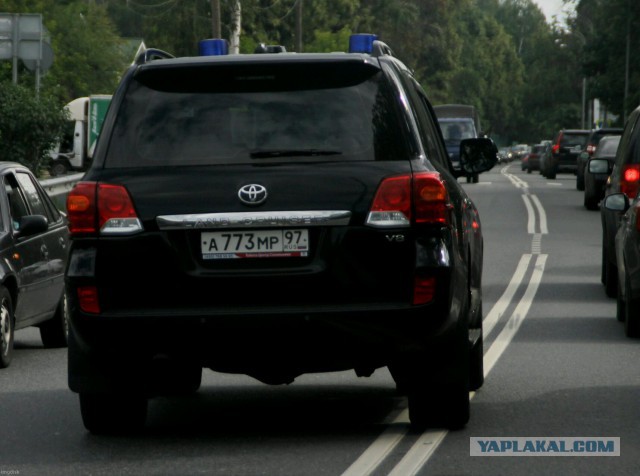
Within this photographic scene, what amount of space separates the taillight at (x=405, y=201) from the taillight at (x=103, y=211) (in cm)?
105

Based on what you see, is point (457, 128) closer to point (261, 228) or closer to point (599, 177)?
point (599, 177)

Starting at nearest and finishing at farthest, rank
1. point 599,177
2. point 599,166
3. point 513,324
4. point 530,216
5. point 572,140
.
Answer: point 513,324, point 599,166, point 530,216, point 599,177, point 572,140

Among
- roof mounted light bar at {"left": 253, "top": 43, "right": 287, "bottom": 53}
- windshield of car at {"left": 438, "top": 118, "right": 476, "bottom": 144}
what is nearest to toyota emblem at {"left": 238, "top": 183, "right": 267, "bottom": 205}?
roof mounted light bar at {"left": 253, "top": 43, "right": 287, "bottom": 53}

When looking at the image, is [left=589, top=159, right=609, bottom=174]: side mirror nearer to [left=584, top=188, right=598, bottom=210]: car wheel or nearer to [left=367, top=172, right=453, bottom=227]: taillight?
[left=367, top=172, right=453, bottom=227]: taillight

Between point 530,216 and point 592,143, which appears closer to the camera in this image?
point 530,216

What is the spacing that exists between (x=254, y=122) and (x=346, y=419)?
6.00 ft

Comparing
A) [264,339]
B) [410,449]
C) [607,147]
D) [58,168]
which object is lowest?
[58,168]

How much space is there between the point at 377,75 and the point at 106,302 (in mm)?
1568

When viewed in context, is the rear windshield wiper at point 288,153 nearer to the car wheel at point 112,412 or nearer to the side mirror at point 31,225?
the car wheel at point 112,412

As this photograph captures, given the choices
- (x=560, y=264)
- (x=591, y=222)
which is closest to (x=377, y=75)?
(x=560, y=264)

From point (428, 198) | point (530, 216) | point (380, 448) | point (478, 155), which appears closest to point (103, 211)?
point (428, 198)

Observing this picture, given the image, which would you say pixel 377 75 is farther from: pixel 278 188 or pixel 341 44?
pixel 341 44

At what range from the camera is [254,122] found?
296 inches

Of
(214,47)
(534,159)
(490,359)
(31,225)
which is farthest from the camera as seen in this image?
(534,159)
